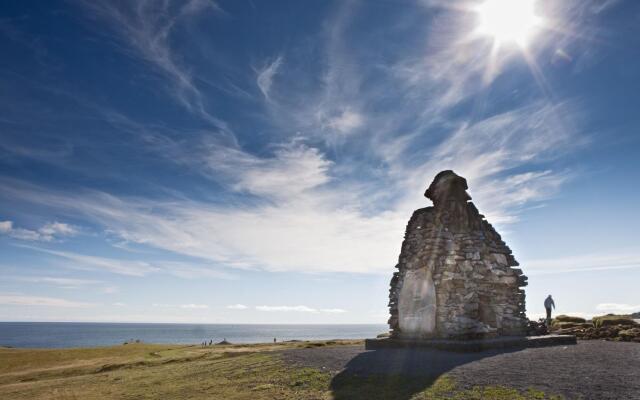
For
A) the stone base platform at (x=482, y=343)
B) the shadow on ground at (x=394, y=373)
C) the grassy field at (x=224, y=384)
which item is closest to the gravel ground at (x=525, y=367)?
the shadow on ground at (x=394, y=373)

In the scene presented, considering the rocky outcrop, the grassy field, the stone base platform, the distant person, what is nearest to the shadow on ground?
the grassy field

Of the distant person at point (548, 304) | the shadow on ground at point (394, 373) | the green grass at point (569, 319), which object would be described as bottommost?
the shadow on ground at point (394, 373)

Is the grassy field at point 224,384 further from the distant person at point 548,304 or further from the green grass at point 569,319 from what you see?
the green grass at point 569,319

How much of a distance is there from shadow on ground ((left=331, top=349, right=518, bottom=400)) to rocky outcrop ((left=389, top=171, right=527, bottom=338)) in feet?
8.90

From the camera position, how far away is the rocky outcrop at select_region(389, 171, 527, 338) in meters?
14.8

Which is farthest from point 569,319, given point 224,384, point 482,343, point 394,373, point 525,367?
point 224,384

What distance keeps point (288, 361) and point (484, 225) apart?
10.4 meters

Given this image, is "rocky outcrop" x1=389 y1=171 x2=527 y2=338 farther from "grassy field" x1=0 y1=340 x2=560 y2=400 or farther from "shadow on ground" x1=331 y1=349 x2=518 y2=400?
"grassy field" x1=0 y1=340 x2=560 y2=400

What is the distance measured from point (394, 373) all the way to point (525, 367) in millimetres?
2930

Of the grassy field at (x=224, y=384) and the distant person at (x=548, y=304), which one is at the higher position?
the distant person at (x=548, y=304)

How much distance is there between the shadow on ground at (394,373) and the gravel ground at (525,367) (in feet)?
0.08

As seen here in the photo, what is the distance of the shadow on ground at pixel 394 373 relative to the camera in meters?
7.80

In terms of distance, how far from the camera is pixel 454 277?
15.0 meters

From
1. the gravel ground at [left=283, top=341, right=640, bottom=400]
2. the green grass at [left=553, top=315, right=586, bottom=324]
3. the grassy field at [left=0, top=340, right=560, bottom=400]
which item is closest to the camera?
the gravel ground at [left=283, top=341, right=640, bottom=400]
